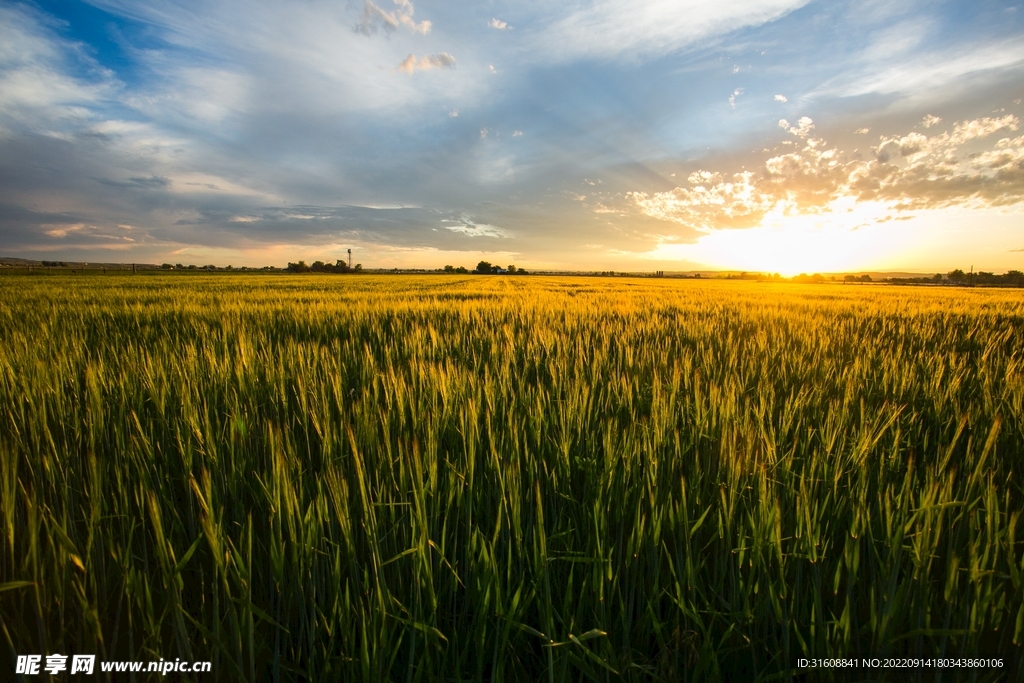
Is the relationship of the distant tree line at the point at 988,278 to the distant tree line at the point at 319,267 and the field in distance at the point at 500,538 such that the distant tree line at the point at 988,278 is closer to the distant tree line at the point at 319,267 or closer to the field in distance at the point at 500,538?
the field in distance at the point at 500,538

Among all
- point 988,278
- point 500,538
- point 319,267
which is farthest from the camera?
point 319,267

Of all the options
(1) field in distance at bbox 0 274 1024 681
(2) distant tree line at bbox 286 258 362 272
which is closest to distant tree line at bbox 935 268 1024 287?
(1) field in distance at bbox 0 274 1024 681

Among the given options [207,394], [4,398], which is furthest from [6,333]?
[207,394]

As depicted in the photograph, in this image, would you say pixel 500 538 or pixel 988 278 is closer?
pixel 500 538

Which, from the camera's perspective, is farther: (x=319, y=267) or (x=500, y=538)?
(x=319, y=267)

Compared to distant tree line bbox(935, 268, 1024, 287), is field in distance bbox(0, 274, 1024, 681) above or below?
below

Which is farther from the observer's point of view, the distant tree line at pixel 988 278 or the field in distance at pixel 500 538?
the distant tree line at pixel 988 278

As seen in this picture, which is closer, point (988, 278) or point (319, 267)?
point (988, 278)

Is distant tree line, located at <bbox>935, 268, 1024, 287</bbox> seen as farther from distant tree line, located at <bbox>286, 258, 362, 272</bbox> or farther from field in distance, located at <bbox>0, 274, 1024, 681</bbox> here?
distant tree line, located at <bbox>286, 258, 362, 272</bbox>

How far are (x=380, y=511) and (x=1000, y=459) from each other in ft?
6.56

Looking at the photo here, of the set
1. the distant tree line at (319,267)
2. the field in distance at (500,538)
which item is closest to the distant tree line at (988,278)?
the field in distance at (500,538)

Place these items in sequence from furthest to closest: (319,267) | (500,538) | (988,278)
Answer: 1. (319,267)
2. (988,278)
3. (500,538)

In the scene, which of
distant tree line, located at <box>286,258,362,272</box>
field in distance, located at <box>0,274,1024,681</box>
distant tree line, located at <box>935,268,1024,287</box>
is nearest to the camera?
A: field in distance, located at <box>0,274,1024,681</box>

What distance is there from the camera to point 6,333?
3.34m
